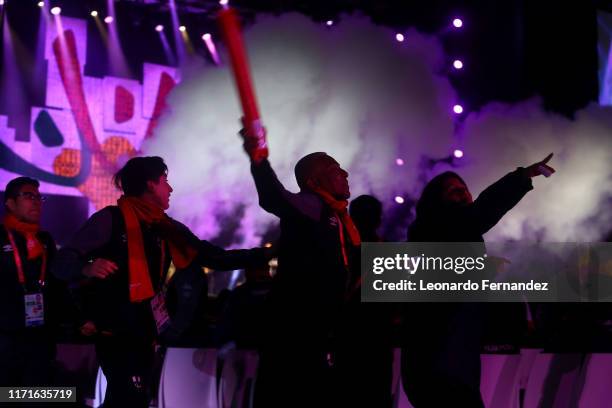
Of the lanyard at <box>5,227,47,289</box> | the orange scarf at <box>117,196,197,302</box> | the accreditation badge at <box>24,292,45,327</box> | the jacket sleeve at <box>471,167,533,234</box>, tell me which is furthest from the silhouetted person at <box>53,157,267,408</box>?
the jacket sleeve at <box>471,167,533,234</box>

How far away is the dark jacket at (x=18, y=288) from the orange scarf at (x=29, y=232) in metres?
0.02

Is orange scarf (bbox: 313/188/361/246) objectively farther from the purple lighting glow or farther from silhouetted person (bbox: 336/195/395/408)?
the purple lighting glow

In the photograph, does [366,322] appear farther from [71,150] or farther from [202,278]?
[71,150]

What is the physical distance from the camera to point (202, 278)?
17.9 feet

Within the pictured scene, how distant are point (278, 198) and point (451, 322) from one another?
1.00 m

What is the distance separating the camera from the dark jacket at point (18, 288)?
4.95m

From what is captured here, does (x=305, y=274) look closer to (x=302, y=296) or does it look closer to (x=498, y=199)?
(x=302, y=296)

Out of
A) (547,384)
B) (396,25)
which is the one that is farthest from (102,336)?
(396,25)

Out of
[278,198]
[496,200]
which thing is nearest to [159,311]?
[278,198]

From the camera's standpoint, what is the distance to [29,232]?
5.18 metres

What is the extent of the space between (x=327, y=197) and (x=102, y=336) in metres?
1.26

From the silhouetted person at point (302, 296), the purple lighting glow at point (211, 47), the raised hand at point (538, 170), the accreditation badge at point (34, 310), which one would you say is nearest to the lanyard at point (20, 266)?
the accreditation badge at point (34, 310)

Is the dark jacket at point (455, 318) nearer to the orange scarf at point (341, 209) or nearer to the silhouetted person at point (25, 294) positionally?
the orange scarf at point (341, 209)

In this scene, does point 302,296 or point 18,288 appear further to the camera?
point 18,288
